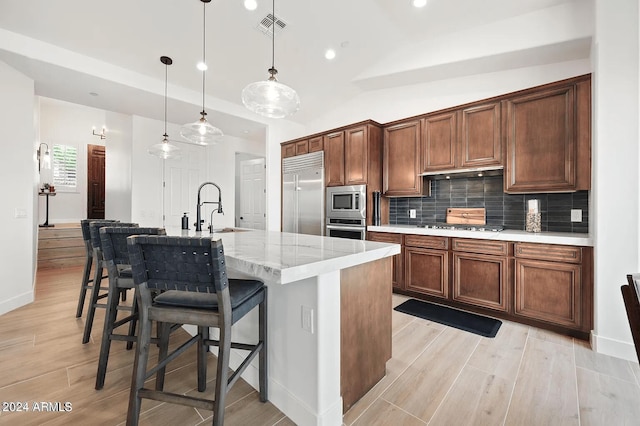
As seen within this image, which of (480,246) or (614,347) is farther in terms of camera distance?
(480,246)

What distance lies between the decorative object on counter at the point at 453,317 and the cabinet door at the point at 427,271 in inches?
7.0

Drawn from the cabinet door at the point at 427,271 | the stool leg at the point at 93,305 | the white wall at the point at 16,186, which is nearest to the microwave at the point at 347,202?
the cabinet door at the point at 427,271

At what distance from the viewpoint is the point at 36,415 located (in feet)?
4.84

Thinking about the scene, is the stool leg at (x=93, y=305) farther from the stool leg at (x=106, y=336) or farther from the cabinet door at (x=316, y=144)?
the cabinet door at (x=316, y=144)

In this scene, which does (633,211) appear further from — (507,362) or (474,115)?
(474,115)

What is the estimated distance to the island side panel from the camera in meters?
1.47

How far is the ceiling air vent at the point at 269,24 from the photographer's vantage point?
293 cm

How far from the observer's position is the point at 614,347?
2.08 metres

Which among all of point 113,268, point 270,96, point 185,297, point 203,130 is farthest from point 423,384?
point 203,130

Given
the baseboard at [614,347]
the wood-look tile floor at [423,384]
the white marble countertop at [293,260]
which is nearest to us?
the white marble countertop at [293,260]

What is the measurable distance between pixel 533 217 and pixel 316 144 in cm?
312

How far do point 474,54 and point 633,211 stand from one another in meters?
2.15

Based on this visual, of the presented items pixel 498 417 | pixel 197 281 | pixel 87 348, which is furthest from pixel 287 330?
pixel 87 348

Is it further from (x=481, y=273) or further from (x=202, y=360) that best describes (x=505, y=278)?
(x=202, y=360)
